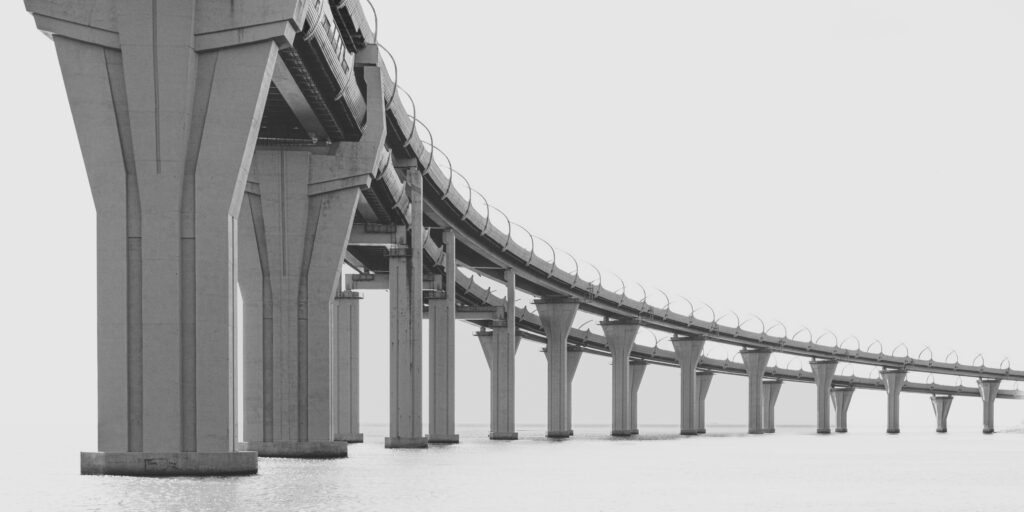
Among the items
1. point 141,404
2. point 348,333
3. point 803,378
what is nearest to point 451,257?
point 348,333

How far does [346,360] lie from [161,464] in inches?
1801

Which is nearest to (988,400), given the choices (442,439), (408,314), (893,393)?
(893,393)

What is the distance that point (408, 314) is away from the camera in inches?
2395

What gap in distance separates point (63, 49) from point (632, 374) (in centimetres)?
12410

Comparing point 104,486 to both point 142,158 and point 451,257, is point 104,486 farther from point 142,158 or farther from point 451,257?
point 451,257

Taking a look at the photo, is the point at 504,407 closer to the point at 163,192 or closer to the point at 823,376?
the point at 163,192

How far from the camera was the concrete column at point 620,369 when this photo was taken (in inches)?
4363

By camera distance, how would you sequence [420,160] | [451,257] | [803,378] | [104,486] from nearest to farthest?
[104,486]
[420,160]
[451,257]
[803,378]

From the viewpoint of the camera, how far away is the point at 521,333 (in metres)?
124

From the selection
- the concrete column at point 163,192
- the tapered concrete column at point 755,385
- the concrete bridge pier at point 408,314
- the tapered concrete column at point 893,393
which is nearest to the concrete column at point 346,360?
the concrete bridge pier at point 408,314

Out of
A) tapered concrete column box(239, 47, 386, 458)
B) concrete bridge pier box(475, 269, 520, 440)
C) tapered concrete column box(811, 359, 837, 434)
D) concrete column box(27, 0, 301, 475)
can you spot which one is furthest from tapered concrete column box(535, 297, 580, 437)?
concrete column box(27, 0, 301, 475)

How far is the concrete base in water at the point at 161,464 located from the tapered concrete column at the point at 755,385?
109488 mm

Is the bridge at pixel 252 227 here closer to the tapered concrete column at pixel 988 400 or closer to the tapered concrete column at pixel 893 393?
the tapered concrete column at pixel 893 393

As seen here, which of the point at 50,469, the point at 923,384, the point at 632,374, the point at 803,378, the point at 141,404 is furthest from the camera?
the point at 923,384
